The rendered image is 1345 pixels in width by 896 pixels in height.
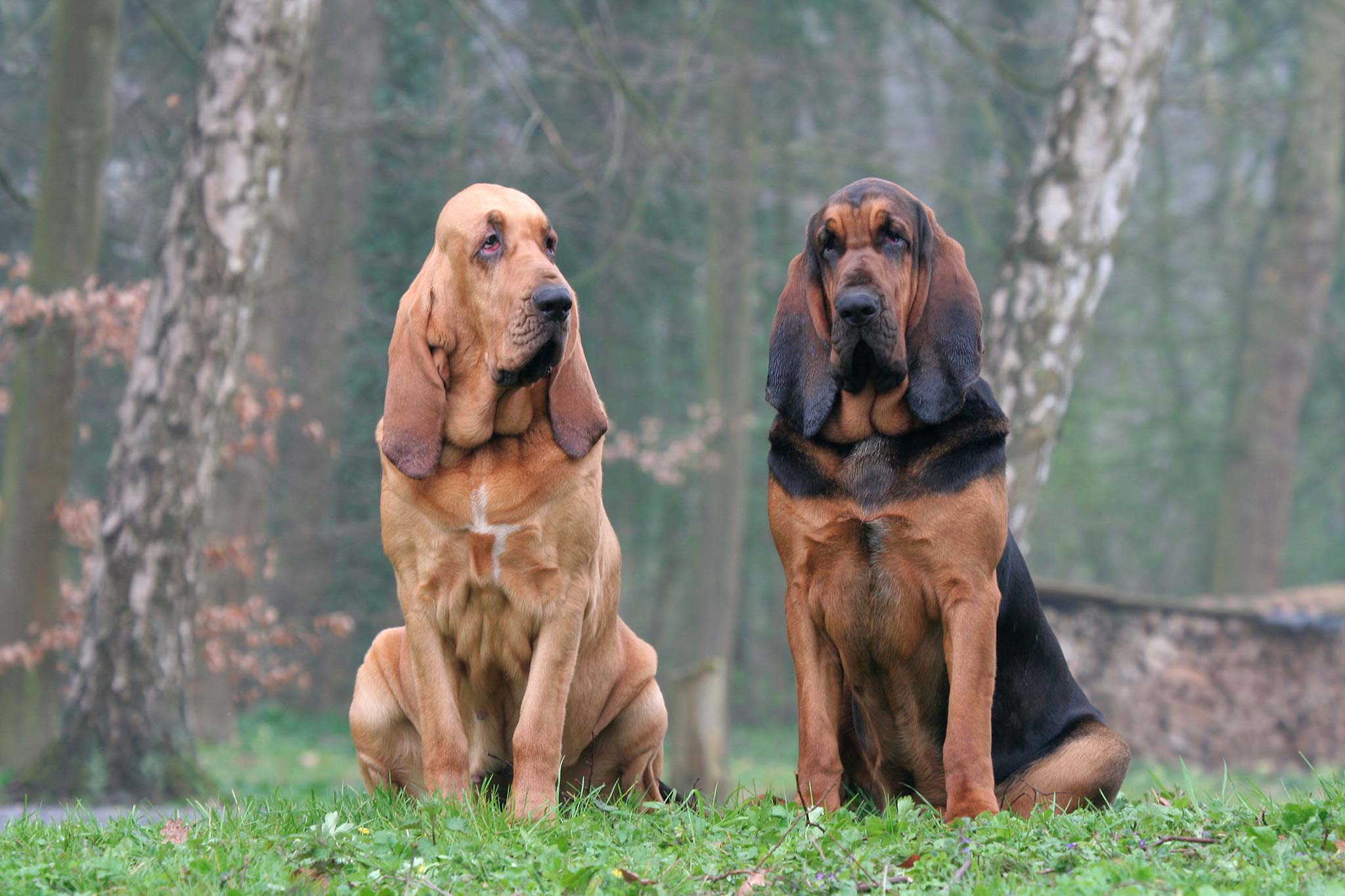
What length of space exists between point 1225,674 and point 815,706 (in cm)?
1005

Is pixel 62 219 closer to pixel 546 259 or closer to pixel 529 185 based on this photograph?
pixel 546 259

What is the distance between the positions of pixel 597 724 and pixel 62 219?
24.5 feet

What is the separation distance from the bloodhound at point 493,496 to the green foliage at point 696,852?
0.40m

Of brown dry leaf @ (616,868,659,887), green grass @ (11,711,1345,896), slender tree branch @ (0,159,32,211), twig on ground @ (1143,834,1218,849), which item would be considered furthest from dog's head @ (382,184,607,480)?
slender tree branch @ (0,159,32,211)

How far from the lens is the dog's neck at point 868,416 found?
459 centimetres

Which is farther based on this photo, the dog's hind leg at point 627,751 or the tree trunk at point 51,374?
the tree trunk at point 51,374

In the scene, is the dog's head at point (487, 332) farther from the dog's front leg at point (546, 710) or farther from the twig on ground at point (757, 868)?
the twig on ground at point (757, 868)

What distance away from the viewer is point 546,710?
4.49 metres

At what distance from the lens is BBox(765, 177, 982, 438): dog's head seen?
14.6 feet

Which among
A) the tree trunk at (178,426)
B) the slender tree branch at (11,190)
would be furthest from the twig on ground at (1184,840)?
the slender tree branch at (11,190)

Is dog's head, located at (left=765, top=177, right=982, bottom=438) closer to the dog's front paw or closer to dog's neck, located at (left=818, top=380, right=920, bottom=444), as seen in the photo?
dog's neck, located at (left=818, top=380, right=920, bottom=444)

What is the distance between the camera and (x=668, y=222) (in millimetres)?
20609

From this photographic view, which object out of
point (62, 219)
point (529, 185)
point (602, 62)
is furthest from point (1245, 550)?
point (62, 219)

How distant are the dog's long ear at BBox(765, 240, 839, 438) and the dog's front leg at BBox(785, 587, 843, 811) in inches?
24.3
